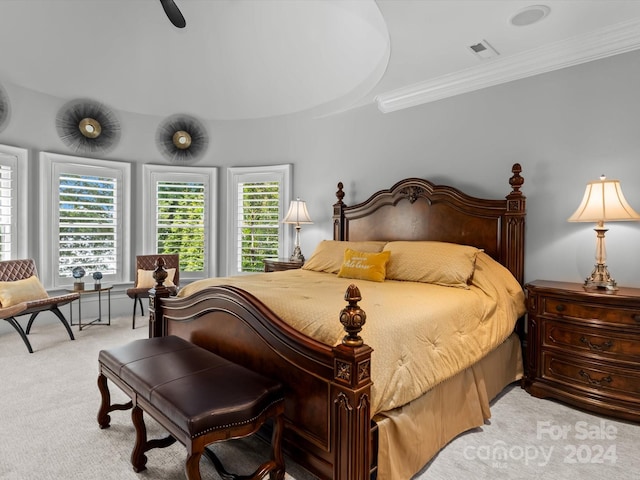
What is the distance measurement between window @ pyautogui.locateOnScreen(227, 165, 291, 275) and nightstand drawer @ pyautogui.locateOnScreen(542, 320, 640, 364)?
3.51 m

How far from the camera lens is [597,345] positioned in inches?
99.7

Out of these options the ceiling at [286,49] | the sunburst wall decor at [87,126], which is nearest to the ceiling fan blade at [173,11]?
the ceiling at [286,49]

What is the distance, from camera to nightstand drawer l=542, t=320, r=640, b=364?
242 cm

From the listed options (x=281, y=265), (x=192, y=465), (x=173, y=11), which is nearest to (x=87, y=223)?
(x=281, y=265)

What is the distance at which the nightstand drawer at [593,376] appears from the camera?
2418 mm

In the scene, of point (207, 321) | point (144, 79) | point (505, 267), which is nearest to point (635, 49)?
point (505, 267)

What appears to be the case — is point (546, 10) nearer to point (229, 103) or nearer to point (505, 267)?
point (505, 267)

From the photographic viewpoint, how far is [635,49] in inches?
111

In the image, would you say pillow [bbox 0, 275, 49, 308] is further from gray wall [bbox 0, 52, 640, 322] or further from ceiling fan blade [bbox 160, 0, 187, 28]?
ceiling fan blade [bbox 160, 0, 187, 28]

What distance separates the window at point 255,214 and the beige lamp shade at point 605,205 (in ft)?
11.8

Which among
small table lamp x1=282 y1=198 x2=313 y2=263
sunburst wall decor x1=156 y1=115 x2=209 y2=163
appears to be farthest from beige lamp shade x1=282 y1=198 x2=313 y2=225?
sunburst wall decor x1=156 y1=115 x2=209 y2=163

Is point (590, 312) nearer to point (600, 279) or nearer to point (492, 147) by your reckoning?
point (600, 279)

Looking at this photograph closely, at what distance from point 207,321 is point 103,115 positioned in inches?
159

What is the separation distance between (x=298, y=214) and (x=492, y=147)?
91.7 inches
